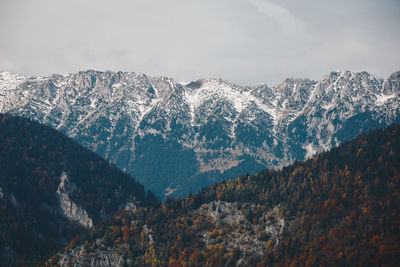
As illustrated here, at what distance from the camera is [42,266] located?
6708 inches

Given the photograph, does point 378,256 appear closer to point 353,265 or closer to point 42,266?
point 353,265

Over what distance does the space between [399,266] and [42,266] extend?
13716cm

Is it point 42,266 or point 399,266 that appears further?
point 399,266

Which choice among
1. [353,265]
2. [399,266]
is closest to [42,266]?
[353,265]

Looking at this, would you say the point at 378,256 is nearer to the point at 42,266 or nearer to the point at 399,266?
the point at 399,266

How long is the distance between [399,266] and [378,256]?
9.84 metres

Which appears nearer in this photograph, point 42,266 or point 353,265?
point 42,266

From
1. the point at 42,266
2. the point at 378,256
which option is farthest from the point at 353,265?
the point at 42,266

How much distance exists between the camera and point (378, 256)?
199375 millimetres

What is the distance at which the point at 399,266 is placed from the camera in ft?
628

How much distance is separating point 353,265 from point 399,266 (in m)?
17.7

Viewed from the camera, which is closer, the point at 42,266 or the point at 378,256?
the point at 42,266

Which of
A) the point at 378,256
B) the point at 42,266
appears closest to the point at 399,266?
the point at 378,256
